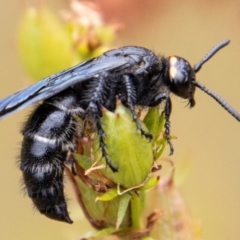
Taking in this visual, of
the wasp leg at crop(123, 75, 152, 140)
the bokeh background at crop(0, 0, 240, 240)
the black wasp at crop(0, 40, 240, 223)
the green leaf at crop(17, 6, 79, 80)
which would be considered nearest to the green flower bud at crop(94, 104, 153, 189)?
the wasp leg at crop(123, 75, 152, 140)

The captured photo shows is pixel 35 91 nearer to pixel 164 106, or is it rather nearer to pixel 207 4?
pixel 164 106

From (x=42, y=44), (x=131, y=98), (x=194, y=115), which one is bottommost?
(x=131, y=98)

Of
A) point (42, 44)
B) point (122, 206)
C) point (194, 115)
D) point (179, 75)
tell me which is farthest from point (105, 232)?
point (194, 115)

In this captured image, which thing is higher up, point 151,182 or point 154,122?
Result: point 154,122

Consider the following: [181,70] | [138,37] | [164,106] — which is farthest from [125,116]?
[138,37]

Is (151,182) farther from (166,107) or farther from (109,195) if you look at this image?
(166,107)

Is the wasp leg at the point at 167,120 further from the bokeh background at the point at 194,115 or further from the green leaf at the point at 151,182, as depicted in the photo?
the bokeh background at the point at 194,115

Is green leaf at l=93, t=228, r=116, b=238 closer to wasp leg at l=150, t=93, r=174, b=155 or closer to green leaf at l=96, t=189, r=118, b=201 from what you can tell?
green leaf at l=96, t=189, r=118, b=201
